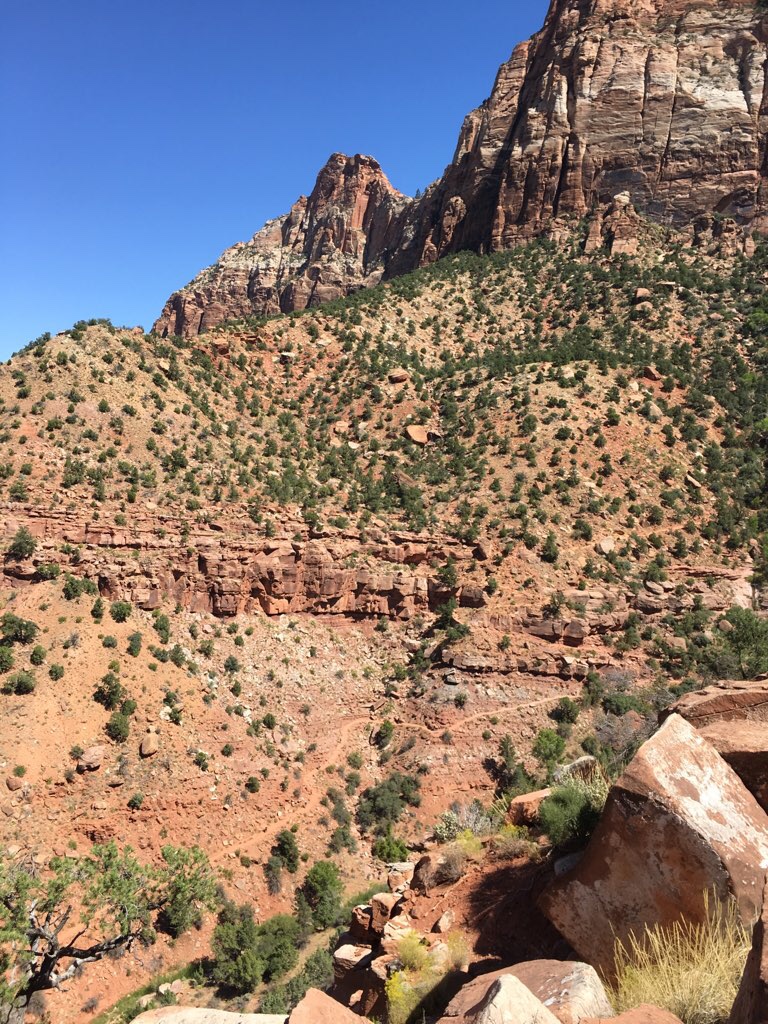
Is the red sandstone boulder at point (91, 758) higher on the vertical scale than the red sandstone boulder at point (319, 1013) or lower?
lower

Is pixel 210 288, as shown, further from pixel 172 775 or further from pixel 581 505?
pixel 172 775

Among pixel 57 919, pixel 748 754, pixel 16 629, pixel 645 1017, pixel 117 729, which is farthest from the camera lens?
pixel 16 629

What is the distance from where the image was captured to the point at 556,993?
16.7 ft

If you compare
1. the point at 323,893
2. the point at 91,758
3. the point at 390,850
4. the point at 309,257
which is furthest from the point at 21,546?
the point at 309,257

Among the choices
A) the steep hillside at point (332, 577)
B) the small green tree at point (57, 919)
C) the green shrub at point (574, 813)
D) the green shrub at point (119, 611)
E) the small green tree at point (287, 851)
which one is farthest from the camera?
the green shrub at point (119, 611)

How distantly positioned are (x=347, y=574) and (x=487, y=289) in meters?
39.2

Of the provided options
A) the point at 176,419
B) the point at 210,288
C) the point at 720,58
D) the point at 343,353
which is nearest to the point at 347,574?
the point at 176,419

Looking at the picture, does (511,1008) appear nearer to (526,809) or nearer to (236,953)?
(526,809)

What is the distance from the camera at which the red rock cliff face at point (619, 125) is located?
60.7 meters

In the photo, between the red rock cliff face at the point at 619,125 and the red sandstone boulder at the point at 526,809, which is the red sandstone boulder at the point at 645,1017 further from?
the red rock cliff face at the point at 619,125

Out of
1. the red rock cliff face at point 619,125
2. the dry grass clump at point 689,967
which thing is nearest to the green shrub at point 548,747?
the dry grass clump at point 689,967

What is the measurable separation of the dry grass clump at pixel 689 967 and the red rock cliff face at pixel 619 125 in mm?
68934

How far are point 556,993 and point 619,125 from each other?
3047 inches

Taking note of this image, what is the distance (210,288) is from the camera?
126000 mm
